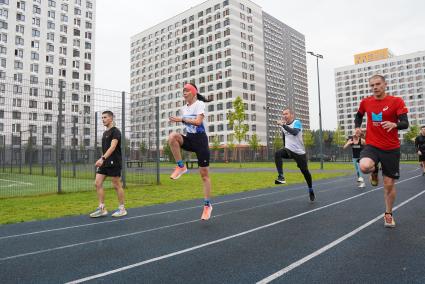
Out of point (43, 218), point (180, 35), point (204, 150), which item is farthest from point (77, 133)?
→ point (180, 35)

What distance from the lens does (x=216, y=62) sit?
70.9 m

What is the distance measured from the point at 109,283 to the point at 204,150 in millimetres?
3029

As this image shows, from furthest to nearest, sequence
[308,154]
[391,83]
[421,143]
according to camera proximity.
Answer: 1. [391,83]
2. [308,154]
3. [421,143]

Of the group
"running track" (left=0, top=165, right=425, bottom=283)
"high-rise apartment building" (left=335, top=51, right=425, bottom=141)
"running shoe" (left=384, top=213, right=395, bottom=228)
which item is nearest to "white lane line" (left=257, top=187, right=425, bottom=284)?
"running track" (left=0, top=165, right=425, bottom=283)

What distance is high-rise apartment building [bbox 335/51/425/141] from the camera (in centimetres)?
10744

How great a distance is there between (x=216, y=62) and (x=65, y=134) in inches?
2446

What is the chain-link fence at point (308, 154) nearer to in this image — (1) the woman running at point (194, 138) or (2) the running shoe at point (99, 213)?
(2) the running shoe at point (99, 213)

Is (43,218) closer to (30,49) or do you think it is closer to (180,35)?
(30,49)

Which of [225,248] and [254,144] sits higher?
[254,144]

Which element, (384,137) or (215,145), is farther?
(215,145)

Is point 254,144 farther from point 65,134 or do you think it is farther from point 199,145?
point 199,145

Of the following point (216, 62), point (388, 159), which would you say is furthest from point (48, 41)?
point (388, 159)

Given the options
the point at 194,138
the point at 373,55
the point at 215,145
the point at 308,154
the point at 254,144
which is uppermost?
the point at 373,55

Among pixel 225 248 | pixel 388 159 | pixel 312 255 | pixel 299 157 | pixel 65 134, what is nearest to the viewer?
pixel 312 255
